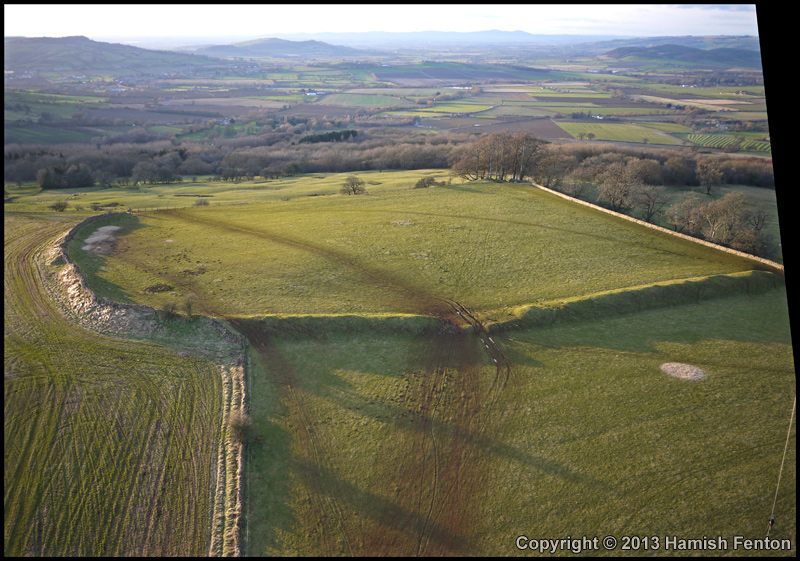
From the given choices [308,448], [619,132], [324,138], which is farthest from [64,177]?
[619,132]

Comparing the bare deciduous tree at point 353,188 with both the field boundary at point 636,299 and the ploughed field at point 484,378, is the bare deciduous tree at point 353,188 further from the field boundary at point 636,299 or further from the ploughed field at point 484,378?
the field boundary at point 636,299

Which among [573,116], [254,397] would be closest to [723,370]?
[254,397]

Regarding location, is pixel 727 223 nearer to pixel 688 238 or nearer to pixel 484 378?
pixel 688 238

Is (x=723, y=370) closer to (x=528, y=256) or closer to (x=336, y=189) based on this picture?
(x=528, y=256)

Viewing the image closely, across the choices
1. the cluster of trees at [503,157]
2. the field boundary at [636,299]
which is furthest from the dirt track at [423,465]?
the cluster of trees at [503,157]

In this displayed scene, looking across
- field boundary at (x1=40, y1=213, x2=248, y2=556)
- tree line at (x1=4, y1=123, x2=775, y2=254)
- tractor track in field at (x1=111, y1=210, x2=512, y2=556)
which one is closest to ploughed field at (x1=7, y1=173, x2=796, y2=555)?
tractor track in field at (x1=111, y1=210, x2=512, y2=556)
